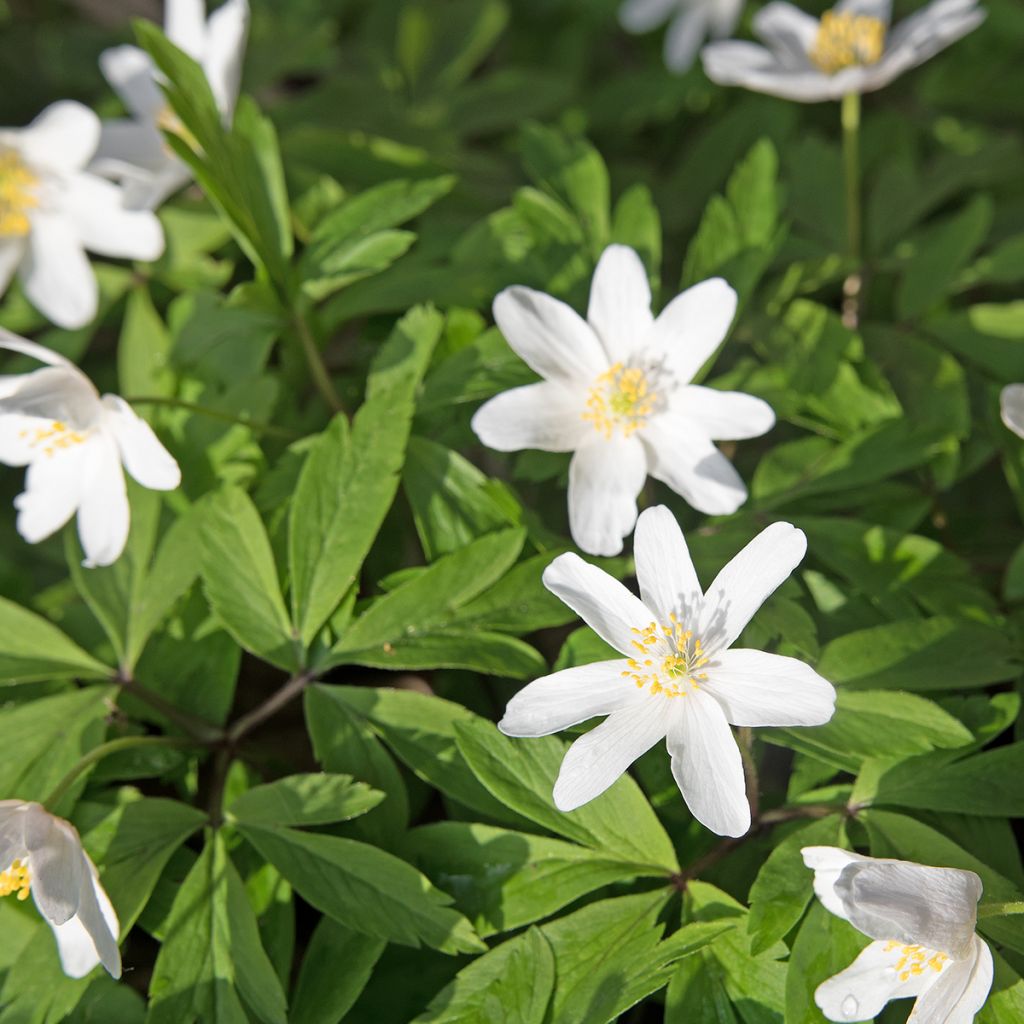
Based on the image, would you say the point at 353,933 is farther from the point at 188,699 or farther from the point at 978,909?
the point at 978,909

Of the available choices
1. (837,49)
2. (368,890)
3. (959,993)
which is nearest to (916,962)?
(959,993)

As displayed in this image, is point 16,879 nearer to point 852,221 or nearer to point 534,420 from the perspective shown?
point 534,420

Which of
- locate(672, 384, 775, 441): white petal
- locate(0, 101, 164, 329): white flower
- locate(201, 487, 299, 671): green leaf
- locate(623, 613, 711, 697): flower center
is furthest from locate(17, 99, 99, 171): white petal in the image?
locate(623, 613, 711, 697): flower center

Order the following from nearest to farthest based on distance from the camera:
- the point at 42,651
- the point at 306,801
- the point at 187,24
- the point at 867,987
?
1. the point at 867,987
2. the point at 306,801
3. the point at 42,651
4. the point at 187,24

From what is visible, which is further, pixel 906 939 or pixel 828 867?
pixel 828 867

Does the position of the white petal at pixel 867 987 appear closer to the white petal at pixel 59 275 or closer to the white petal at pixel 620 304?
the white petal at pixel 620 304

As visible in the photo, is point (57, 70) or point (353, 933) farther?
point (57, 70)

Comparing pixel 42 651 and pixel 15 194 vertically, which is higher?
pixel 15 194

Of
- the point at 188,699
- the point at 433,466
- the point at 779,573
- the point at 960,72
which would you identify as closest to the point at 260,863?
the point at 188,699
